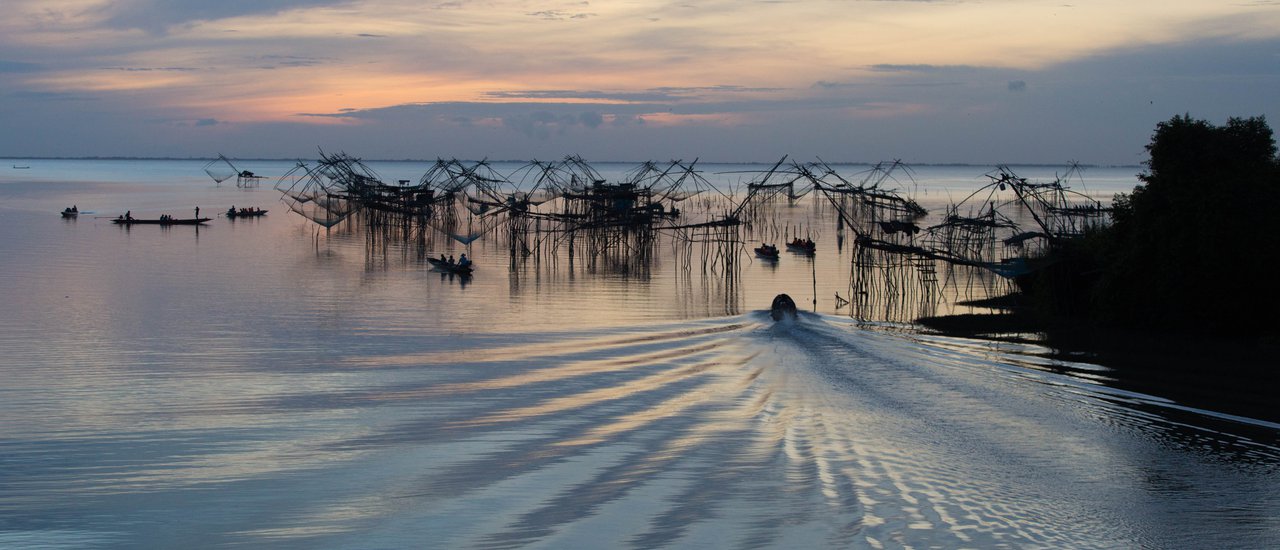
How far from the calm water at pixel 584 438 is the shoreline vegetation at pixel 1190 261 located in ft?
8.31

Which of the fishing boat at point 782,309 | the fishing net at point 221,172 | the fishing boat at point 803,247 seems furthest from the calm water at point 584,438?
the fishing net at point 221,172

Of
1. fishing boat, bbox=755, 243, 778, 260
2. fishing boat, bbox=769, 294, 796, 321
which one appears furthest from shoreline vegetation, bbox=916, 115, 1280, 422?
fishing boat, bbox=755, 243, 778, 260

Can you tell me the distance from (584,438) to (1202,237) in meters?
11.4

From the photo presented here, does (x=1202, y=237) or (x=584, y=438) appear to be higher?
(x=1202, y=237)

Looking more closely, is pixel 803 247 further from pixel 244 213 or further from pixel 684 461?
pixel 244 213

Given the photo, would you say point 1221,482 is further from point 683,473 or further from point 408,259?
point 408,259

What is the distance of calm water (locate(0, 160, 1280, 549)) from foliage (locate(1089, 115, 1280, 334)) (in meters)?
3.52

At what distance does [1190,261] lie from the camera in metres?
15.7

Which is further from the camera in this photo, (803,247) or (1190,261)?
(803,247)

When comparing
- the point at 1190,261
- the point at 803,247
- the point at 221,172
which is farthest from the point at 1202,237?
the point at 221,172

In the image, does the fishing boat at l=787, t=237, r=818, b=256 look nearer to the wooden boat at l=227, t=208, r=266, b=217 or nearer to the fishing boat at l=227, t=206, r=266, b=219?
the wooden boat at l=227, t=208, r=266, b=217

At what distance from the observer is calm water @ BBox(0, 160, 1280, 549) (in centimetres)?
711

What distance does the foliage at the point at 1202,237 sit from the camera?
50.8 feet

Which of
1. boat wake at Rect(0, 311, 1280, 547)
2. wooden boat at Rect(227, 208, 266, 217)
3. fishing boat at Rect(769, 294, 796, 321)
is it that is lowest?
boat wake at Rect(0, 311, 1280, 547)
